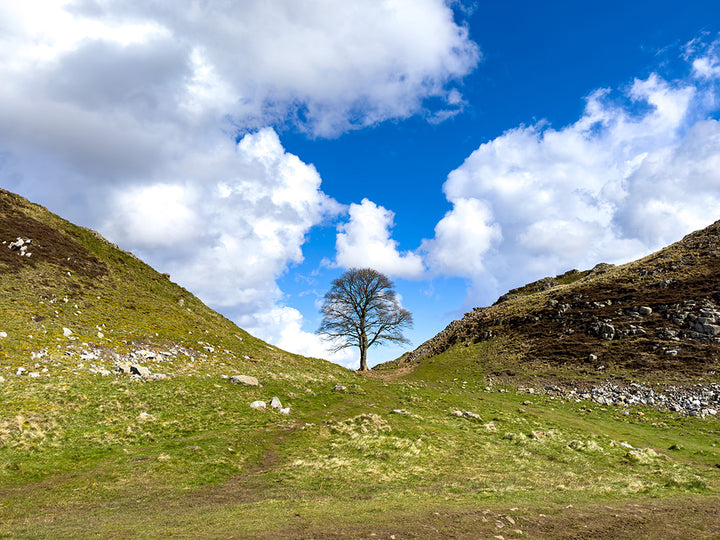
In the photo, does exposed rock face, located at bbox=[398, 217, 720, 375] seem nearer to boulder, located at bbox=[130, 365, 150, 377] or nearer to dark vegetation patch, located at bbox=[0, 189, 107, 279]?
boulder, located at bbox=[130, 365, 150, 377]

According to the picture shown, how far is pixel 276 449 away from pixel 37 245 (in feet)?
128

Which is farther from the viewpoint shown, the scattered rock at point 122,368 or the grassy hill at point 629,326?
the grassy hill at point 629,326

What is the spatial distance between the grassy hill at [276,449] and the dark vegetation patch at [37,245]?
20.5 inches

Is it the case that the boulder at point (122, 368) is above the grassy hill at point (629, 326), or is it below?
below

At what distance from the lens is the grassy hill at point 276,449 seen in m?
11.3

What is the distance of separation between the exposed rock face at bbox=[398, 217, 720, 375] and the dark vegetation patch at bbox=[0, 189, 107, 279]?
188 feet

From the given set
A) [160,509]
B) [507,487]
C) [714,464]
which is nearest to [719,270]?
[714,464]

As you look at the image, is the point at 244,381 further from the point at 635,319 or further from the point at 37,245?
the point at 635,319

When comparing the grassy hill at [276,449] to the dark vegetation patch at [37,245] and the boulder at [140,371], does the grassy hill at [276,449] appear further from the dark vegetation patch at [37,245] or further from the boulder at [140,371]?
the dark vegetation patch at [37,245]

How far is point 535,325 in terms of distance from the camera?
59.8m

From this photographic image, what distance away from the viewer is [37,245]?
39.3 metres

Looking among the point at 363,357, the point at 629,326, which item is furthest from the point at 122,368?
the point at 629,326

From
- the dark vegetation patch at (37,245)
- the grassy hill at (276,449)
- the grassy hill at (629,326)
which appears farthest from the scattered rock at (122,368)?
the grassy hill at (629,326)

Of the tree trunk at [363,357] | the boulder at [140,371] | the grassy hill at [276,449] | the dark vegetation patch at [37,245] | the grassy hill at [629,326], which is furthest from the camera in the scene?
the tree trunk at [363,357]
